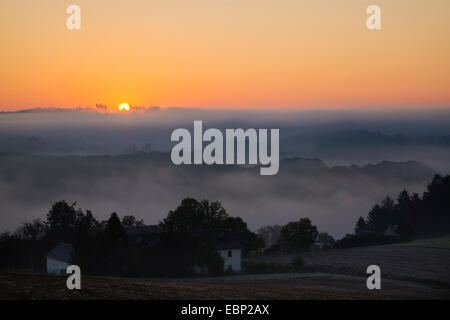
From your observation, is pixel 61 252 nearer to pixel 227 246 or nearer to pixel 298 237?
pixel 227 246

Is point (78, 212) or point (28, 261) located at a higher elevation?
point (78, 212)

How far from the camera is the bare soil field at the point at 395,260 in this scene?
61237mm

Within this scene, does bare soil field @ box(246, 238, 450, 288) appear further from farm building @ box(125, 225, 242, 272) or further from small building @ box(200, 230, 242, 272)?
farm building @ box(125, 225, 242, 272)

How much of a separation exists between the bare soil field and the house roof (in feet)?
89.2

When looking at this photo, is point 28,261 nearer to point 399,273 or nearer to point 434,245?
point 399,273

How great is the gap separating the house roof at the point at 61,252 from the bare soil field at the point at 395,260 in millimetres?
27201

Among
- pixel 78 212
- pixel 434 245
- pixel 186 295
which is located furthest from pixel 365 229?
pixel 186 295

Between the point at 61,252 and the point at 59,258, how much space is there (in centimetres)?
141

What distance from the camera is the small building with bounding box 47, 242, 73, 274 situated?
2721 inches

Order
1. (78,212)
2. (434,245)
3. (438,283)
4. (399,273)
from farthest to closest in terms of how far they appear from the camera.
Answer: (78,212) → (434,245) → (399,273) → (438,283)

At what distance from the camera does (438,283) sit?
55.8m

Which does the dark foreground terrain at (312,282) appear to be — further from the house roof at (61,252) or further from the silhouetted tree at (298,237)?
the house roof at (61,252)

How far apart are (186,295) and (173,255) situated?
1285 inches
